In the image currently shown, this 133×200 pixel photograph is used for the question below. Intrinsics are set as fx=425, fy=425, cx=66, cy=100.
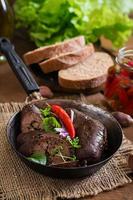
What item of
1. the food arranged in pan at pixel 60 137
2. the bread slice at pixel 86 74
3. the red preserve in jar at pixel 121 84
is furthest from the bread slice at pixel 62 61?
the food arranged in pan at pixel 60 137

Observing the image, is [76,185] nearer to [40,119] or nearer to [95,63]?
[40,119]

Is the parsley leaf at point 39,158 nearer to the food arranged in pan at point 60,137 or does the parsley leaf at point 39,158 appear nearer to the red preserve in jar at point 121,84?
the food arranged in pan at point 60,137

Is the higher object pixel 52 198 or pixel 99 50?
pixel 52 198

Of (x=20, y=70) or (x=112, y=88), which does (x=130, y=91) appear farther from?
(x=20, y=70)

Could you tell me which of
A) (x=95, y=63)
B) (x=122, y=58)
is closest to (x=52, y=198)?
(x=122, y=58)

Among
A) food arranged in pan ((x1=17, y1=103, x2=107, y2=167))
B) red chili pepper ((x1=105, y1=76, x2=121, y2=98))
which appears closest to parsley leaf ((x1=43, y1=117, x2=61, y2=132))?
food arranged in pan ((x1=17, y1=103, x2=107, y2=167))

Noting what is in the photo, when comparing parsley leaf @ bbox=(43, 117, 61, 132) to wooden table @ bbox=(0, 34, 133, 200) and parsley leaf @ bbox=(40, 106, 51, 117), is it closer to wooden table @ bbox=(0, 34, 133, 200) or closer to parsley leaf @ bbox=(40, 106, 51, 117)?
parsley leaf @ bbox=(40, 106, 51, 117)
